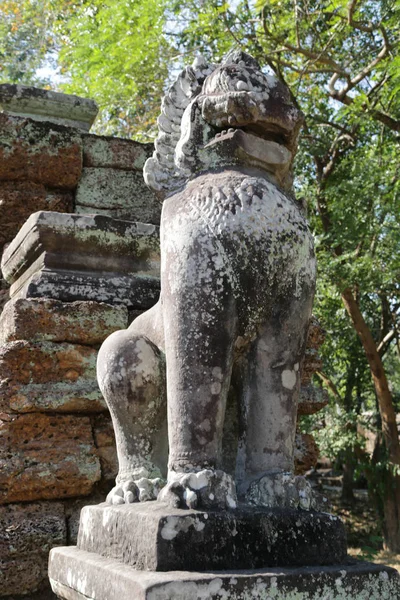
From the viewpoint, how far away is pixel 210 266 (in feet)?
6.98

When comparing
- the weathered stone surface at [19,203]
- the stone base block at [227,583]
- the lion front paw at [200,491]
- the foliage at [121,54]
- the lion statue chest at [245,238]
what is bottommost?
the stone base block at [227,583]

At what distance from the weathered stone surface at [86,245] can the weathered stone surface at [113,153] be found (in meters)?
0.86

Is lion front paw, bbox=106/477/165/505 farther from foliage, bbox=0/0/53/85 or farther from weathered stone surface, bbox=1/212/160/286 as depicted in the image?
foliage, bbox=0/0/53/85

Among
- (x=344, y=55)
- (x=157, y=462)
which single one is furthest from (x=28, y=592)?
(x=344, y=55)

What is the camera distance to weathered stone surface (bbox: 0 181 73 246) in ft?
13.5

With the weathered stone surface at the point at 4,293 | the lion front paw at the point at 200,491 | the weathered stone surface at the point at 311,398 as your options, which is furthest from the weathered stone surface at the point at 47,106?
the lion front paw at the point at 200,491

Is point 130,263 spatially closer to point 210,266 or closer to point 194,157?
point 194,157

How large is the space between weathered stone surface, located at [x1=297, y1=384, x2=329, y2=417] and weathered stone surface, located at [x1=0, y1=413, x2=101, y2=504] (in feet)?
3.60

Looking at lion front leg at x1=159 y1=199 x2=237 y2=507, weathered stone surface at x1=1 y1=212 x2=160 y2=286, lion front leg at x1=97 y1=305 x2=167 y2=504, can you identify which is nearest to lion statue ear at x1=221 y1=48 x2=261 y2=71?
lion front leg at x1=159 y1=199 x2=237 y2=507

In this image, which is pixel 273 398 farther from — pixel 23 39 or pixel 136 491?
pixel 23 39

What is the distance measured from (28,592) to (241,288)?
1662 millimetres

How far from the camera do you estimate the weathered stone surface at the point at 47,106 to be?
4.43m

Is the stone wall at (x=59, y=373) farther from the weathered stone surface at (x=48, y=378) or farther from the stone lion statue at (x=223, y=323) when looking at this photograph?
the stone lion statue at (x=223, y=323)

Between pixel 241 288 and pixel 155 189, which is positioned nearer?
pixel 241 288
